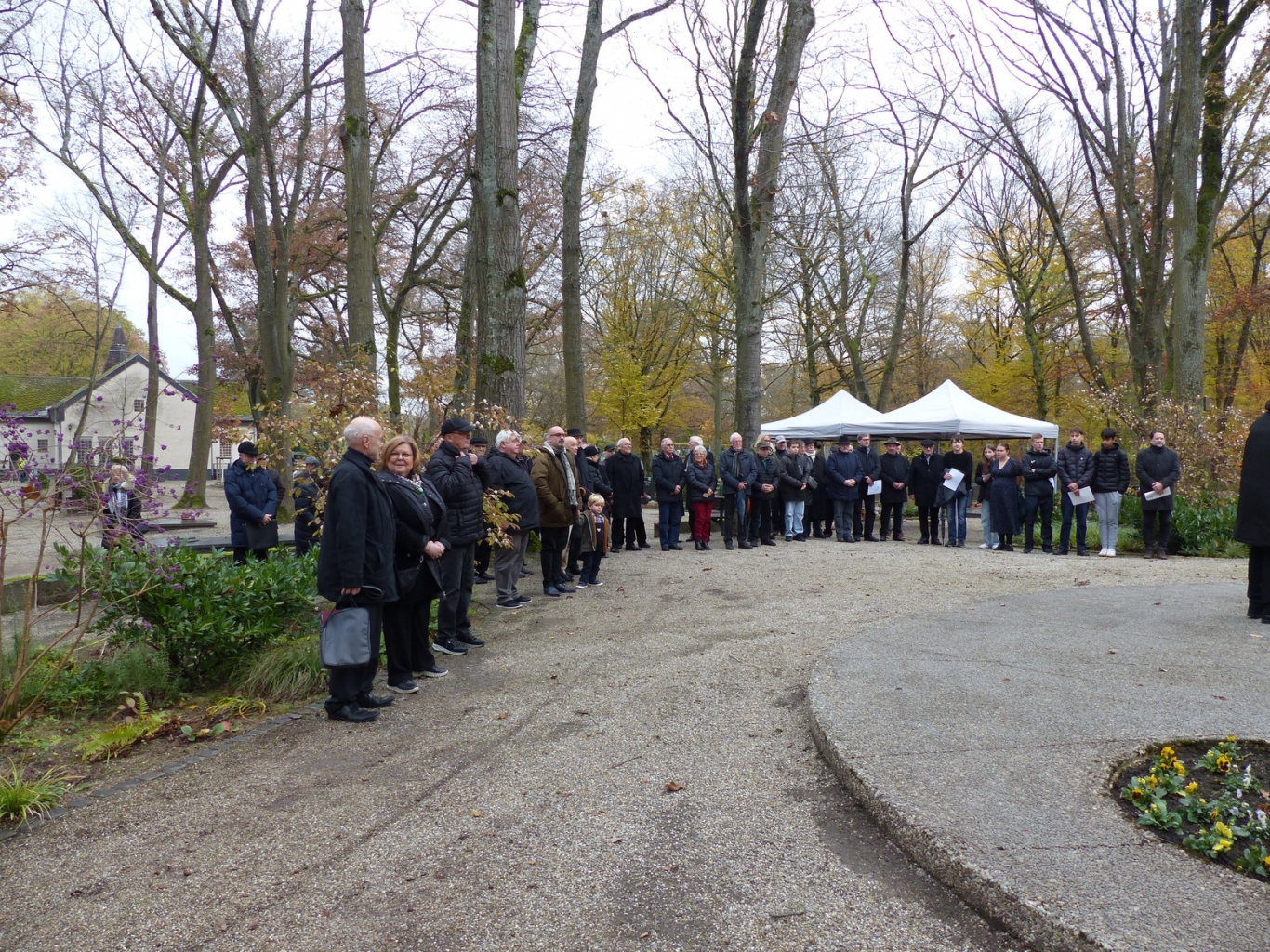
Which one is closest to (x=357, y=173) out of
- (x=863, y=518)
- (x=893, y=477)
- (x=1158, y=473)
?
(x=893, y=477)

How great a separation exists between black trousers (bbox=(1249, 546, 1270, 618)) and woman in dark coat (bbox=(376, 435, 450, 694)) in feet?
22.1

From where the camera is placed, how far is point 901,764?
3.96m

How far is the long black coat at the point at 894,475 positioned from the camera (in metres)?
15.2

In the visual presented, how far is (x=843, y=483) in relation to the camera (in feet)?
49.4

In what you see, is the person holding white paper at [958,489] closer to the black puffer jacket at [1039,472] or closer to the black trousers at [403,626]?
the black puffer jacket at [1039,472]

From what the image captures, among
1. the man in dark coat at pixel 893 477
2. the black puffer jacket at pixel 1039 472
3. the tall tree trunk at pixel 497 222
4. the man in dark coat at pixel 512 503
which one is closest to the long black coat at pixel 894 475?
the man in dark coat at pixel 893 477

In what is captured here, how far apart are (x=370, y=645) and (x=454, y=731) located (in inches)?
29.7

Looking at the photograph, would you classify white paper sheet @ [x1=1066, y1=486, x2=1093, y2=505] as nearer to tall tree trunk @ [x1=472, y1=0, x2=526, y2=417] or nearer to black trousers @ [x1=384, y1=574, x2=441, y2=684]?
tall tree trunk @ [x1=472, y1=0, x2=526, y2=417]

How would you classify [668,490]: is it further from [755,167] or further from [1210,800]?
[1210,800]

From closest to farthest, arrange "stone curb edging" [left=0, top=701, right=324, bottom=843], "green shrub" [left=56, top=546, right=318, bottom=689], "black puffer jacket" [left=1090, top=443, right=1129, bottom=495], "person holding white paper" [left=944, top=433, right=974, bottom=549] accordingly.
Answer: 1. "stone curb edging" [left=0, top=701, right=324, bottom=843]
2. "green shrub" [left=56, top=546, right=318, bottom=689]
3. "black puffer jacket" [left=1090, top=443, right=1129, bottom=495]
4. "person holding white paper" [left=944, top=433, right=974, bottom=549]

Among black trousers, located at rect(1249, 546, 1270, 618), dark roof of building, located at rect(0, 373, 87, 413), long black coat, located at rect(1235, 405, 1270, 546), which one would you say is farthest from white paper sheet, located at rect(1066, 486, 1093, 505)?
dark roof of building, located at rect(0, 373, 87, 413)

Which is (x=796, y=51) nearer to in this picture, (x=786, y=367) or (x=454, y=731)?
(x=454, y=731)

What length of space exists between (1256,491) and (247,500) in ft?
32.2

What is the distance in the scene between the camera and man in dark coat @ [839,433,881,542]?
15312 mm
